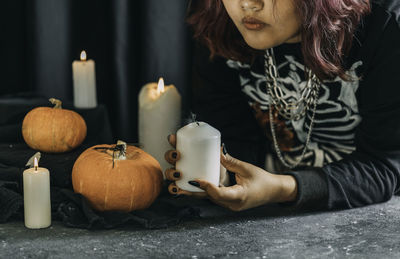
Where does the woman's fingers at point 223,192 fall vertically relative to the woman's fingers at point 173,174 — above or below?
below

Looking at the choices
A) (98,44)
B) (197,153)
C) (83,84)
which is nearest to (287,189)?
(197,153)

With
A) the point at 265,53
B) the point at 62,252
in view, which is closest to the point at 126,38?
the point at 265,53

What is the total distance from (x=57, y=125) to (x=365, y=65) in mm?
697

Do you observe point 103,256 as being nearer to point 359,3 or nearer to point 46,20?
point 359,3

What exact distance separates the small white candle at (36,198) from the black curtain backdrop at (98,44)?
87 cm

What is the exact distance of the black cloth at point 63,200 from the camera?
106 cm

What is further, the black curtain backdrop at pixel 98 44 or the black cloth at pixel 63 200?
the black curtain backdrop at pixel 98 44

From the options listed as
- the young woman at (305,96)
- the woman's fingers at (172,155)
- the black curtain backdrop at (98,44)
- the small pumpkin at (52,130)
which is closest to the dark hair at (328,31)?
the young woman at (305,96)

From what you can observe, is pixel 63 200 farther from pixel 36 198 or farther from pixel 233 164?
pixel 233 164

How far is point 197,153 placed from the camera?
40.6 inches

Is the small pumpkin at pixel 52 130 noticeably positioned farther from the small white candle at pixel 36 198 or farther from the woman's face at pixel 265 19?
the woman's face at pixel 265 19

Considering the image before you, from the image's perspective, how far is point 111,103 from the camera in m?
1.96

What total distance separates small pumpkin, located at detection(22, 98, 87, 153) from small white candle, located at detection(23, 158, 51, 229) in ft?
0.80

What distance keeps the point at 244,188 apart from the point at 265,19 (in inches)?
13.5
